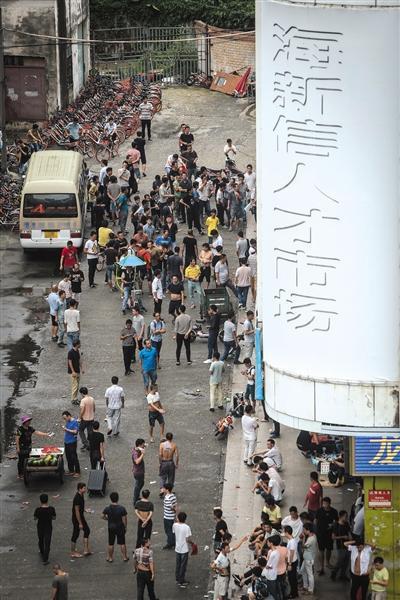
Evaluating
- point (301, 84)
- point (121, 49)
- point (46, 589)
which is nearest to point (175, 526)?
point (46, 589)

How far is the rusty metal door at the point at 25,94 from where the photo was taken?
190ft

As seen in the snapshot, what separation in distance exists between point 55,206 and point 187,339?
794 centimetres

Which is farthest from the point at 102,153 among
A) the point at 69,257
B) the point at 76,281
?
the point at 76,281

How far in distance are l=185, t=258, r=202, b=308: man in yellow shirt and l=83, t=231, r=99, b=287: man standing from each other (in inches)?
93.6

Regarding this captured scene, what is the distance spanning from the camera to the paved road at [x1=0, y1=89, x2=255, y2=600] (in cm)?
2958

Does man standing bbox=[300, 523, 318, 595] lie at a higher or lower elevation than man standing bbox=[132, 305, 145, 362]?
lower

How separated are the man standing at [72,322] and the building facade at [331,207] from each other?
13696 millimetres

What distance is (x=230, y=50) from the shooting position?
6303cm

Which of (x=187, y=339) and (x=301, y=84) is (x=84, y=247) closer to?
(x=187, y=339)

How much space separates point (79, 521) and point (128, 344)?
791cm

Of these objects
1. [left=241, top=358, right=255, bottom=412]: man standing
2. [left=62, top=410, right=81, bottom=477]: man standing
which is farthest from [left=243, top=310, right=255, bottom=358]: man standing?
[left=62, top=410, right=81, bottom=477]: man standing

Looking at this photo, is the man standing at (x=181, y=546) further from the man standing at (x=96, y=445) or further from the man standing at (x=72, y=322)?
the man standing at (x=72, y=322)

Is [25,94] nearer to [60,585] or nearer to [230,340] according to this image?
[230,340]

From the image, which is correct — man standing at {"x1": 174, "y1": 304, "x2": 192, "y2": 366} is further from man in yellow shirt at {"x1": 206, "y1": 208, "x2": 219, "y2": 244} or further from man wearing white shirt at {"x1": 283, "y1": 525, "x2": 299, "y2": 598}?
man wearing white shirt at {"x1": 283, "y1": 525, "x2": 299, "y2": 598}
